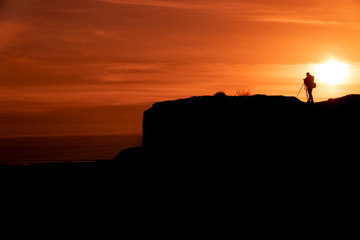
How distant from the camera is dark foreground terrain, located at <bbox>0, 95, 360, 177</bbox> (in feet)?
81.7

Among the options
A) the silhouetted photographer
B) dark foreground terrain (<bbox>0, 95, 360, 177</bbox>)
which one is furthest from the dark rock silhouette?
the silhouetted photographer

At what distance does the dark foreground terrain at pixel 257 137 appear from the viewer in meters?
24.9

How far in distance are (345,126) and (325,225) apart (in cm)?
558

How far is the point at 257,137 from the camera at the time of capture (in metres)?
25.2

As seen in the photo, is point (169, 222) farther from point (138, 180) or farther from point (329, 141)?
point (329, 141)

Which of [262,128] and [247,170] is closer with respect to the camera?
[247,170]

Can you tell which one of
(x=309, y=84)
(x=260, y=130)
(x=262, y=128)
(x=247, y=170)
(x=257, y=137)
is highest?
(x=309, y=84)

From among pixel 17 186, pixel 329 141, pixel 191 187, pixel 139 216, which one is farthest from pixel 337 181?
pixel 17 186

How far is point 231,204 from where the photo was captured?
2433 cm

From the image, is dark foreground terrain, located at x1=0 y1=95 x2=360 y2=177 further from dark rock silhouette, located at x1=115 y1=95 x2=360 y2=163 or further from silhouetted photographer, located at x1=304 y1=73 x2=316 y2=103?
silhouetted photographer, located at x1=304 y1=73 x2=316 y2=103

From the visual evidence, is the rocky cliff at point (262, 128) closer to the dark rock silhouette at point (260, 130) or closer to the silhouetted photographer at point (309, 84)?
the dark rock silhouette at point (260, 130)

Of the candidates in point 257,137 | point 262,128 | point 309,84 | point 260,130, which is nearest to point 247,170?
point 257,137

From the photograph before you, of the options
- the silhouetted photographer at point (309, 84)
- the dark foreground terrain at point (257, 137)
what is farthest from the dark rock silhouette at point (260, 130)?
the silhouetted photographer at point (309, 84)

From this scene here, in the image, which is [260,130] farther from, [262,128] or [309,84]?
[309,84]
